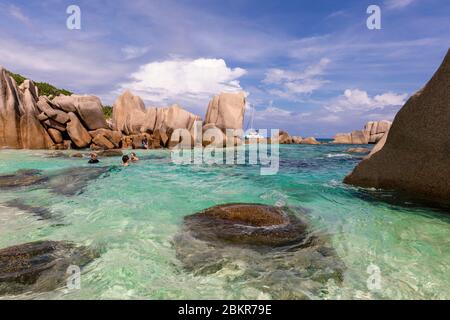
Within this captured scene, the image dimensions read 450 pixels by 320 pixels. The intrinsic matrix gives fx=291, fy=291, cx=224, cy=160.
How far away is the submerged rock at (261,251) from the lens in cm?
444

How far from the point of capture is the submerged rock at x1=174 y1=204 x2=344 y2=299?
14.6 ft

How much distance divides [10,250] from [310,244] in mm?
5751

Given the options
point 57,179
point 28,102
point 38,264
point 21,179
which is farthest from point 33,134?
point 38,264

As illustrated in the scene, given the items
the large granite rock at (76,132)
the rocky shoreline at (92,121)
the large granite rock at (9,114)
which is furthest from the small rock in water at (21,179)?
the large granite rock at (76,132)

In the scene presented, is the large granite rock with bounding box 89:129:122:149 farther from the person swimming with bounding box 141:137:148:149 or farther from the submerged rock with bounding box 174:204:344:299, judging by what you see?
the submerged rock with bounding box 174:204:344:299

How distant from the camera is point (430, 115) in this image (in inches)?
340

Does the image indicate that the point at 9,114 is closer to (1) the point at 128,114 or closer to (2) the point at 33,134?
(2) the point at 33,134

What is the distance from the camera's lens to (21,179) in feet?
45.0

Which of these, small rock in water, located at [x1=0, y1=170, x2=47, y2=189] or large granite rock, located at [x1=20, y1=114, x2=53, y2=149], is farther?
large granite rock, located at [x1=20, y1=114, x2=53, y2=149]

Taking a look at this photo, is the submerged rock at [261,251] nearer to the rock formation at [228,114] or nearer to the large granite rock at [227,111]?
the rock formation at [228,114]

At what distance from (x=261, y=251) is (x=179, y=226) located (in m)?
2.43

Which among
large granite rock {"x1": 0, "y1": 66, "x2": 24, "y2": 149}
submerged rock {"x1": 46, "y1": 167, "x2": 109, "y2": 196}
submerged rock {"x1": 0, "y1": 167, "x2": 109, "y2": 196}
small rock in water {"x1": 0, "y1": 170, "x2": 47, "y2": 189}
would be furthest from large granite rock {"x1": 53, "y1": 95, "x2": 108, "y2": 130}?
small rock in water {"x1": 0, "y1": 170, "x2": 47, "y2": 189}

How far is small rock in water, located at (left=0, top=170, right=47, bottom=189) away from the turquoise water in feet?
4.84

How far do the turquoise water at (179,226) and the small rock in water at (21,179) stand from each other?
4.84ft
